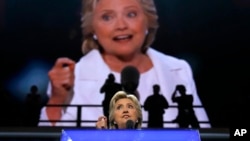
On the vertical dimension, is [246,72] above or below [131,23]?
below

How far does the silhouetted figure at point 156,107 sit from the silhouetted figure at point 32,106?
1.34 meters

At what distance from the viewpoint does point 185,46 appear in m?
7.07

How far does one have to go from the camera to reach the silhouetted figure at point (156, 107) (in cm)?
683

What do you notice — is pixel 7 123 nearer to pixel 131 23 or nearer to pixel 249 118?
pixel 131 23

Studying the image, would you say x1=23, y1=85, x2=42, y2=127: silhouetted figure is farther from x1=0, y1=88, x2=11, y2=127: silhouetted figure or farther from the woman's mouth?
the woman's mouth

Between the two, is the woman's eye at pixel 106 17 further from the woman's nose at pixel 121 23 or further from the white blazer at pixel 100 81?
the white blazer at pixel 100 81

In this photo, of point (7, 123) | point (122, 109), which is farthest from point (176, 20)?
point (122, 109)

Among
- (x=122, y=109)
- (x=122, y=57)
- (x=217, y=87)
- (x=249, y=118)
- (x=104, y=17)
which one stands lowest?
(x=122, y=109)

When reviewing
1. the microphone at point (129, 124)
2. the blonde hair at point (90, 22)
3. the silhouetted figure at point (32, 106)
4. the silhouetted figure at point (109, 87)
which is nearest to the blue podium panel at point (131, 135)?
the microphone at point (129, 124)

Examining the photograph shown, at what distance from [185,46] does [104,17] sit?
109cm

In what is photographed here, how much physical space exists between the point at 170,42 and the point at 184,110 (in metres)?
0.87

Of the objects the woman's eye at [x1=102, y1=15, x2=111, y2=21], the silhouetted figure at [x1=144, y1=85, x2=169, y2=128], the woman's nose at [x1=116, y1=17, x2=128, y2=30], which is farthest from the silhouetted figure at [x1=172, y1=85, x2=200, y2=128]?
the woman's eye at [x1=102, y1=15, x2=111, y2=21]

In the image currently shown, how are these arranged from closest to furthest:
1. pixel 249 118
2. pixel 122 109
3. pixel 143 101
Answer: pixel 122 109
pixel 249 118
pixel 143 101

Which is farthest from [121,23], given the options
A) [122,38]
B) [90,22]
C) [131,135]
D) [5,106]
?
[131,135]
